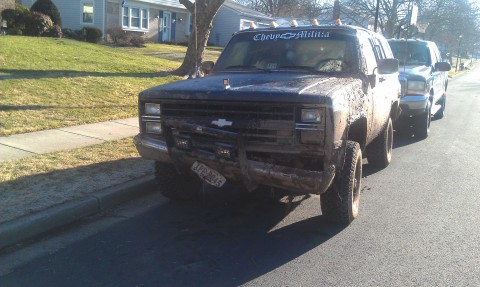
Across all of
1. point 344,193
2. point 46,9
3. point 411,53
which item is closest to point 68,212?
point 344,193

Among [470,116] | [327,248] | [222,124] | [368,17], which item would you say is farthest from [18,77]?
[368,17]

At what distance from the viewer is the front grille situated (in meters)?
4.12

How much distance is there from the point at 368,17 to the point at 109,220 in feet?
105

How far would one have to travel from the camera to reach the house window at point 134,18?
3036 cm

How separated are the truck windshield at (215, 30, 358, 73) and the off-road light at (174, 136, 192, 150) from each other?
5.44 ft

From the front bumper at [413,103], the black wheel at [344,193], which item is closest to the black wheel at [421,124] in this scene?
the front bumper at [413,103]

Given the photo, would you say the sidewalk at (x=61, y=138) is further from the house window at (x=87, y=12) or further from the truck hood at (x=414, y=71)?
the house window at (x=87, y=12)

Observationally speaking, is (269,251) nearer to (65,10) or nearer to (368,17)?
(65,10)

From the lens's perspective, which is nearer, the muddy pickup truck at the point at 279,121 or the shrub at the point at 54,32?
the muddy pickup truck at the point at 279,121

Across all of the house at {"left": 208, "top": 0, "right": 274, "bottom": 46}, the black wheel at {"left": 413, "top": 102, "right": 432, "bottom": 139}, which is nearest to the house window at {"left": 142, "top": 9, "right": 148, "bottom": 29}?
the house at {"left": 208, "top": 0, "right": 274, "bottom": 46}

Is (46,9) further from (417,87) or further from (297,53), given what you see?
(297,53)

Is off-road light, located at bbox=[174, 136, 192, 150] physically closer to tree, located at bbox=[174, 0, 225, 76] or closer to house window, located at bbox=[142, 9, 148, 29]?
tree, located at bbox=[174, 0, 225, 76]

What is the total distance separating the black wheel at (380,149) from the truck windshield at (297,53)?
6.14 feet

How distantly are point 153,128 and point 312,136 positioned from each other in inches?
67.7
